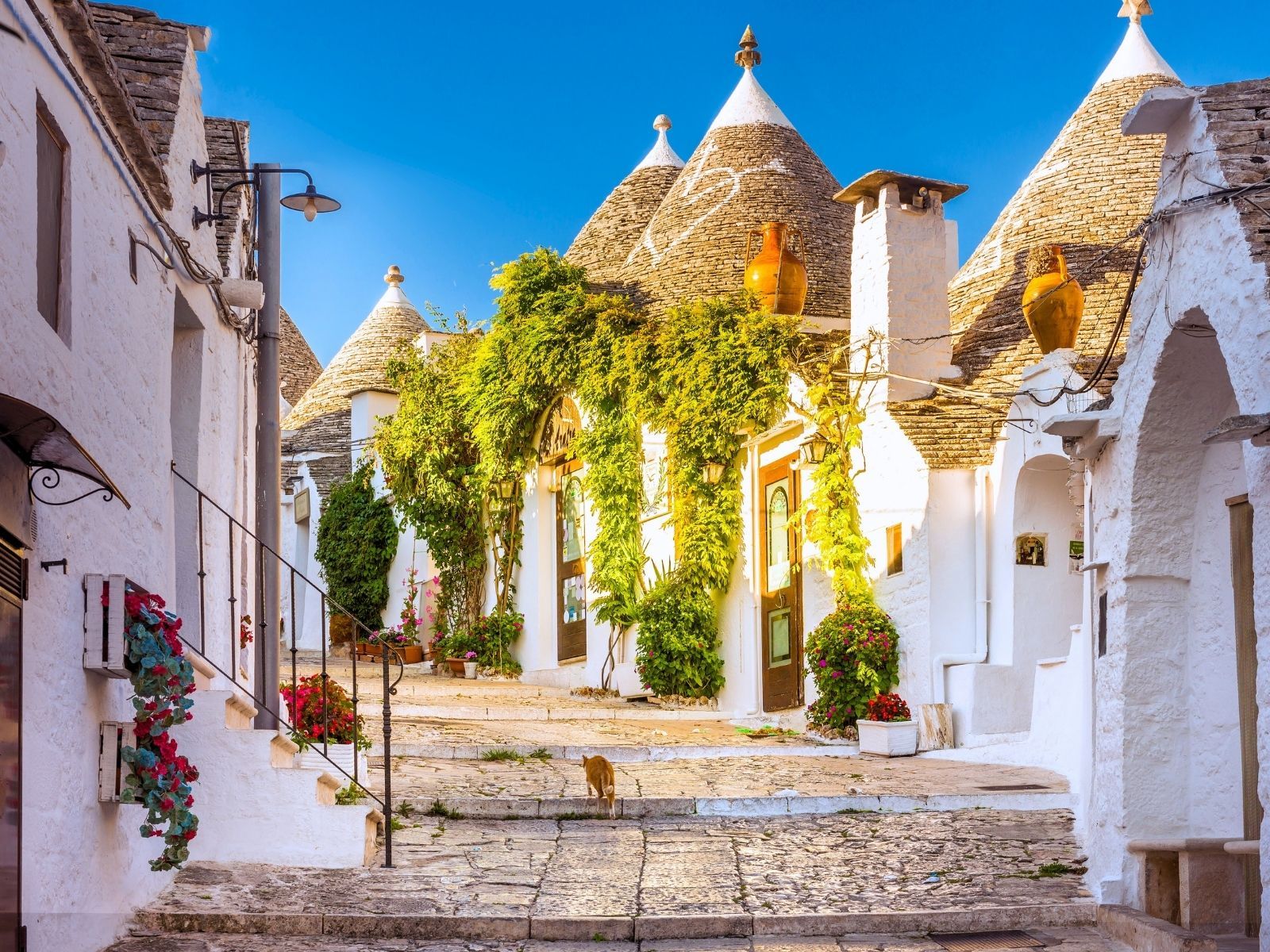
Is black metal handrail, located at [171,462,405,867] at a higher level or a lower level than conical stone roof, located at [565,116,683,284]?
lower

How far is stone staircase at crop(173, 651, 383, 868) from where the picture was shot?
7.45m

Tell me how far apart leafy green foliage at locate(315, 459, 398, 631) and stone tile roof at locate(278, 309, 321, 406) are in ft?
24.2

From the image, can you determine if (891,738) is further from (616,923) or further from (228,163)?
(228,163)

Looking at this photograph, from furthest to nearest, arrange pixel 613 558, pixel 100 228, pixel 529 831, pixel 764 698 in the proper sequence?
pixel 613 558 → pixel 764 698 → pixel 529 831 → pixel 100 228

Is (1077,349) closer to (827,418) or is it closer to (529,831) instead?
(827,418)

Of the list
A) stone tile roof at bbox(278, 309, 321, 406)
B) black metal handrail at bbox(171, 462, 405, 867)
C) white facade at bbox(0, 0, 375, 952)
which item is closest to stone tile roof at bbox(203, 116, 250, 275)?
white facade at bbox(0, 0, 375, 952)

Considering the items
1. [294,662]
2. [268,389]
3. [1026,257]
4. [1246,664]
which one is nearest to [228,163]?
[268,389]

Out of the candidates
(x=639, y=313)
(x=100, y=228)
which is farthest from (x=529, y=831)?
(x=639, y=313)

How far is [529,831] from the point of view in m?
8.78

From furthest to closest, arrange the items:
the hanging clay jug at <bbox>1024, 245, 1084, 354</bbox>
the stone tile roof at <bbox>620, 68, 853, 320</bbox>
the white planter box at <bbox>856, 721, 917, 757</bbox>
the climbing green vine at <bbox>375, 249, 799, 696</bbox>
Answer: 1. the stone tile roof at <bbox>620, 68, 853, 320</bbox>
2. the climbing green vine at <bbox>375, 249, 799, 696</bbox>
3. the hanging clay jug at <bbox>1024, 245, 1084, 354</bbox>
4. the white planter box at <bbox>856, 721, 917, 757</bbox>

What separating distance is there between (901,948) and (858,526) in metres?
7.08

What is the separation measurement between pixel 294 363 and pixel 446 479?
40.9 ft

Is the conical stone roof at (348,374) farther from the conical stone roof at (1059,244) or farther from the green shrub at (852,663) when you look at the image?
the green shrub at (852,663)

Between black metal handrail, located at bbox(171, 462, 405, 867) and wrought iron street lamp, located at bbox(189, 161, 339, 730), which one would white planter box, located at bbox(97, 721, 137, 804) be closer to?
black metal handrail, located at bbox(171, 462, 405, 867)
